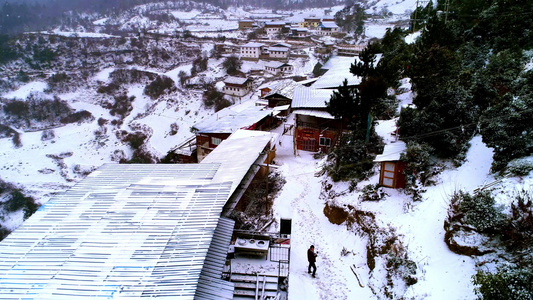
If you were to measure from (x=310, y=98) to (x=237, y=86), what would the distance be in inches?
1003

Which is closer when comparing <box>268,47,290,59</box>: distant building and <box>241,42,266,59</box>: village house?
<box>268,47,290,59</box>: distant building

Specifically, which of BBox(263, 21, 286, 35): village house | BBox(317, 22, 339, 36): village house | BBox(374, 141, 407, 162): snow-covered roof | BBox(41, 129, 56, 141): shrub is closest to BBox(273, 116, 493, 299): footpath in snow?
BBox(374, 141, 407, 162): snow-covered roof

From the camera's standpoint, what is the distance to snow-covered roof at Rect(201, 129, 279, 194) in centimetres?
1363

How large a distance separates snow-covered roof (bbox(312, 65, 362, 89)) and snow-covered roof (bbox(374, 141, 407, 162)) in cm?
1284

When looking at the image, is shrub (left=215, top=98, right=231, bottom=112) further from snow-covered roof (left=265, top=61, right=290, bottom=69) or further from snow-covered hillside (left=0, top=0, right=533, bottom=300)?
snow-covered roof (left=265, top=61, right=290, bottom=69)

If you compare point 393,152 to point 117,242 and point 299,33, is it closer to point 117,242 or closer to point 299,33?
point 117,242

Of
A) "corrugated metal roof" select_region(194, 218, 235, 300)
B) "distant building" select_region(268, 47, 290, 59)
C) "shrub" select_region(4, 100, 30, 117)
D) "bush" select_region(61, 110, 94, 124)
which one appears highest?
"distant building" select_region(268, 47, 290, 59)

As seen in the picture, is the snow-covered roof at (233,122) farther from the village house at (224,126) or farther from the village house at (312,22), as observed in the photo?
the village house at (312,22)

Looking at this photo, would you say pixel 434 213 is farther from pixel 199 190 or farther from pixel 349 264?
pixel 199 190

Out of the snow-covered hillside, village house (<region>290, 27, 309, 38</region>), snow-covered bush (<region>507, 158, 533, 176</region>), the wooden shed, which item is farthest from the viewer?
village house (<region>290, 27, 309, 38</region>)

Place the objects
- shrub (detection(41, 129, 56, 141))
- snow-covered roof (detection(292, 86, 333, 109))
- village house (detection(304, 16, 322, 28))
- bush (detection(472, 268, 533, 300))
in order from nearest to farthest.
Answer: bush (detection(472, 268, 533, 300)) → snow-covered roof (detection(292, 86, 333, 109)) → shrub (detection(41, 129, 56, 141)) → village house (detection(304, 16, 322, 28))

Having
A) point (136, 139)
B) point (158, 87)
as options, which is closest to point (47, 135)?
point (136, 139)

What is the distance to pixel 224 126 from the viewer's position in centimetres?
2573

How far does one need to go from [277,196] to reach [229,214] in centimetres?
539
